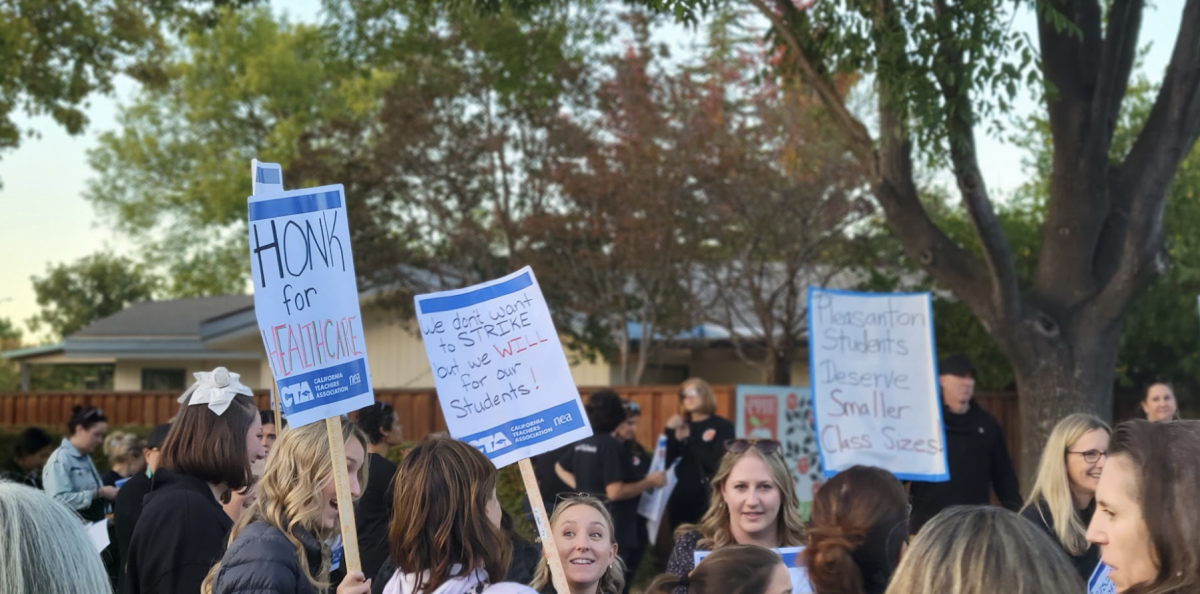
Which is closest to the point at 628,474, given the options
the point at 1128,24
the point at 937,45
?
the point at 937,45

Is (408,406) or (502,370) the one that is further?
(408,406)

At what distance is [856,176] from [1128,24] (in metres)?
7.75

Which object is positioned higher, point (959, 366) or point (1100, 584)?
point (959, 366)

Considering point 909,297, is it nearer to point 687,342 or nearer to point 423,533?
point 423,533

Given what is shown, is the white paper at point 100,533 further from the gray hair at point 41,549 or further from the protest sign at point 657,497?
the gray hair at point 41,549

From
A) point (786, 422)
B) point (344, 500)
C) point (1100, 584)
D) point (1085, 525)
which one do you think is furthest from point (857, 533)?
point (786, 422)

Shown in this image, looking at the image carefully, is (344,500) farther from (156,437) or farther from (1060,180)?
(1060,180)

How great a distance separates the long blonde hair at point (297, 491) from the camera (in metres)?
3.79

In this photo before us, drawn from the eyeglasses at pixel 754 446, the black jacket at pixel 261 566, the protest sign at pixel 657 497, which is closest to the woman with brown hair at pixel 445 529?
the black jacket at pixel 261 566

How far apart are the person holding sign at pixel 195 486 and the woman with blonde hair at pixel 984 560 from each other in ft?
8.11

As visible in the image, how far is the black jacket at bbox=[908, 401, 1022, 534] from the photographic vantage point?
738cm

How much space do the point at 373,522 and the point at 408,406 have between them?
11.2 meters

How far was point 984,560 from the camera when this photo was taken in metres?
2.51

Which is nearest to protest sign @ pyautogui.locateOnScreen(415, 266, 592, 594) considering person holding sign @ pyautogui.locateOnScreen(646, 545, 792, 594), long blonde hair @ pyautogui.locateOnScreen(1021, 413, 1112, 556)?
person holding sign @ pyautogui.locateOnScreen(646, 545, 792, 594)
